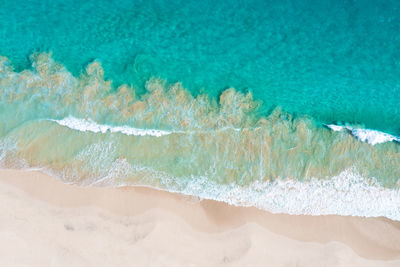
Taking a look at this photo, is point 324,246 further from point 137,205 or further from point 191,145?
point 137,205

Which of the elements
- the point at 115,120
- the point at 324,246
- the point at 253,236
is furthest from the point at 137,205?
the point at 324,246

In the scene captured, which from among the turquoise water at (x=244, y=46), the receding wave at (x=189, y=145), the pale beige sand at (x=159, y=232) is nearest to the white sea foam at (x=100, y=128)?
the receding wave at (x=189, y=145)

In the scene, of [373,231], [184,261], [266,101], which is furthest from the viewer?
[266,101]

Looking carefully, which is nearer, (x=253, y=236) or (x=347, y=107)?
(x=253, y=236)

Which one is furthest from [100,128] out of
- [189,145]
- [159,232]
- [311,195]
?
[311,195]

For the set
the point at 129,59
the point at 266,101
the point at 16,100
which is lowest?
the point at 16,100

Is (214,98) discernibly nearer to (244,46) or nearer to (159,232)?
(244,46)

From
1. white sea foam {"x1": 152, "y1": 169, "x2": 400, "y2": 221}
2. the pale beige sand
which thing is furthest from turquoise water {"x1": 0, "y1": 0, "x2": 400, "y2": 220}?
the pale beige sand
